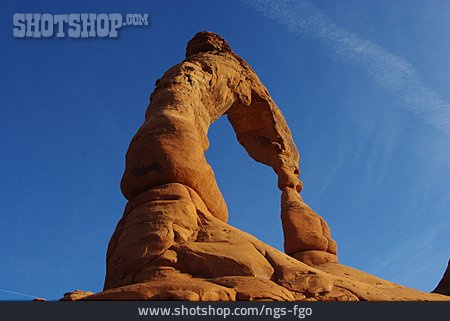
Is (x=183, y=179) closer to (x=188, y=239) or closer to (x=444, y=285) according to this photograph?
(x=188, y=239)

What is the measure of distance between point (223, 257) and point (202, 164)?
279 centimetres

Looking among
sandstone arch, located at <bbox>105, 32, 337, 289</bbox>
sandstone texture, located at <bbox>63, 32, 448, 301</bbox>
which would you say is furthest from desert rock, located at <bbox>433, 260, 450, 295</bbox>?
sandstone texture, located at <bbox>63, 32, 448, 301</bbox>

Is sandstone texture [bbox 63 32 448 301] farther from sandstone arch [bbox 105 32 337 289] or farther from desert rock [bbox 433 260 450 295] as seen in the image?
desert rock [bbox 433 260 450 295]

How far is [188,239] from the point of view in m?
8.05

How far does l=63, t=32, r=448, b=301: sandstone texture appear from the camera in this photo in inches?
264

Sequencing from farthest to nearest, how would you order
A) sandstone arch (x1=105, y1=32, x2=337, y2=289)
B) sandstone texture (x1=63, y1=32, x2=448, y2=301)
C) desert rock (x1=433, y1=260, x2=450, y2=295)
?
desert rock (x1=433, y1=260, x2=450, y2=295)
sandstone arch (x1=105, y1=32, x2=337, y2=289)
sandstone texture (x1=63, y1=32, x2=448, y2=301)

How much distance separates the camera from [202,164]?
9.73 meters

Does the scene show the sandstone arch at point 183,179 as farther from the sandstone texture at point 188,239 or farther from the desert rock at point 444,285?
the desert rock at point 444,285

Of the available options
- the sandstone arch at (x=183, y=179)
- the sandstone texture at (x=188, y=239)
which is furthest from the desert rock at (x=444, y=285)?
the sandstone texture at (x=188, y=239)

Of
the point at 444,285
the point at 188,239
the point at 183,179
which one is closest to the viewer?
the point at 188,239


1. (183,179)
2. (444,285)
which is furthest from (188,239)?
(444,285)

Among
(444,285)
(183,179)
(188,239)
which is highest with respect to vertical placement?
(183,179)

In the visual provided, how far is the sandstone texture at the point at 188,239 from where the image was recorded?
264 inches

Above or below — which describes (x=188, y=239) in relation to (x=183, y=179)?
below
